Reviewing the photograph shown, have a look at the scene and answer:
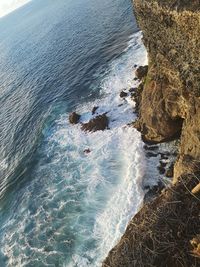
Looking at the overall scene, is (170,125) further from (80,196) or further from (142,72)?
(142,72)

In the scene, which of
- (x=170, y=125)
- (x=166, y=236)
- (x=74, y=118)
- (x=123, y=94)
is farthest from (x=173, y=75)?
(x=74, y=118)

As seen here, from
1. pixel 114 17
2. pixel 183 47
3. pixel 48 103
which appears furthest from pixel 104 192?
pixel 114 17

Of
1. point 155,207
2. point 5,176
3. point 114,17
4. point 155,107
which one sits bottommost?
point 114,17

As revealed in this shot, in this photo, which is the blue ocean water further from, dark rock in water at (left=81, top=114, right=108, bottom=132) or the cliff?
the cliff

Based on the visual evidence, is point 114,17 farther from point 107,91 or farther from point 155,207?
point 155,207

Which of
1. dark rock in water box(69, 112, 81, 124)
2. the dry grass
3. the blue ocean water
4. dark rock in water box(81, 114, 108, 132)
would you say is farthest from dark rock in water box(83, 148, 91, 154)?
the dry grass

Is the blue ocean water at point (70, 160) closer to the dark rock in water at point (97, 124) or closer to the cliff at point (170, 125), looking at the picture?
the dark rock in water at point (97, 124)
